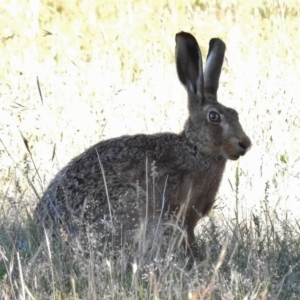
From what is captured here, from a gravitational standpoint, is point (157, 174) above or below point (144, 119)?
below

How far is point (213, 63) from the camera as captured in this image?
6.19 m

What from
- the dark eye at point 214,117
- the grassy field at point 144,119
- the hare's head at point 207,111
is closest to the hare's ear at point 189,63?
the hare's head at point 207,111

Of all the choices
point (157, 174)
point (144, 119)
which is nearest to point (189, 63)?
point (157, 174)

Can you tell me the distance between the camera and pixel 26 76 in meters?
8.67

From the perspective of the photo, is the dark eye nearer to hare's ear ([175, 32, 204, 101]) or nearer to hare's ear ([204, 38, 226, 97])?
hare's ear ([175, 32, 204, 101])

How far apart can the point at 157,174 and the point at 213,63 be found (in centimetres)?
133

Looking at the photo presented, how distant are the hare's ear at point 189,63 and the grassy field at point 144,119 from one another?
668 mm

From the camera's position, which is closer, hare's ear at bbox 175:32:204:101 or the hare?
the hare

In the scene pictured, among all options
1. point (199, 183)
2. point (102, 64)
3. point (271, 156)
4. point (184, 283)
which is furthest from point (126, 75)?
point (184, 283)

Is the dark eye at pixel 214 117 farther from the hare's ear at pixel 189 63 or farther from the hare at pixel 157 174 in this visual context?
the hare's ear at pixel 189 63

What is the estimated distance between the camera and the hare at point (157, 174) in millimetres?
5023

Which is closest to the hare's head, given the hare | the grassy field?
the hare

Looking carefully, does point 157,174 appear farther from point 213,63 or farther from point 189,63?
point 213,63

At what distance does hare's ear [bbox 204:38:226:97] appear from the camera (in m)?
6.16
